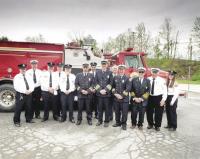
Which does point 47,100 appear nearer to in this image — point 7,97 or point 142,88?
point 7,97

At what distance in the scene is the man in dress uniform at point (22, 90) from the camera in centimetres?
782

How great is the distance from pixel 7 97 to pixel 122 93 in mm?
4413

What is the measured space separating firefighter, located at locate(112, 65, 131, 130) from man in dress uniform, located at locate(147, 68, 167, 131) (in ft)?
2.22

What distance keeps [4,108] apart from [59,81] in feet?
8.59

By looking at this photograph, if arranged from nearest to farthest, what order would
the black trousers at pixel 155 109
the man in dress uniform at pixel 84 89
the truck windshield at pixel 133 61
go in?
the black trousers at pixel 155 109 < the man in dress uniform at pixel 84 89 < the truck windshield at pixel 133 61

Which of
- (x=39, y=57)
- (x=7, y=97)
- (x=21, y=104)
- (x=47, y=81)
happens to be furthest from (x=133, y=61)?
(x=7, y=97)

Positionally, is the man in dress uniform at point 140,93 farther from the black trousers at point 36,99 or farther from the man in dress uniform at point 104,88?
the black trousers at point 36,99

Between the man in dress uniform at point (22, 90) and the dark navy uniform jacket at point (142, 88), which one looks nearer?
the dark navy uniform jacket at point (142, 88)

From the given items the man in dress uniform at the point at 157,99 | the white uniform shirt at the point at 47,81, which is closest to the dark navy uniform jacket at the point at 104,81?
the man in dress uniform at the point at 157,99

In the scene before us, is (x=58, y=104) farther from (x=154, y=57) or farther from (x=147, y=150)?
(x=154, y=57)

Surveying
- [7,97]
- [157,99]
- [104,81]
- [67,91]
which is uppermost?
[104,81]

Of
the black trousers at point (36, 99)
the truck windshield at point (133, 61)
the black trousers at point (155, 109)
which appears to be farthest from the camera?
the truck windshield at point (133, 61)

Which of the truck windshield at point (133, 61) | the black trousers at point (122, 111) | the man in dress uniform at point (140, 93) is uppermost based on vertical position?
the truck windshield at point (133, 61)

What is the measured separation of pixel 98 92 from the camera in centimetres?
805
